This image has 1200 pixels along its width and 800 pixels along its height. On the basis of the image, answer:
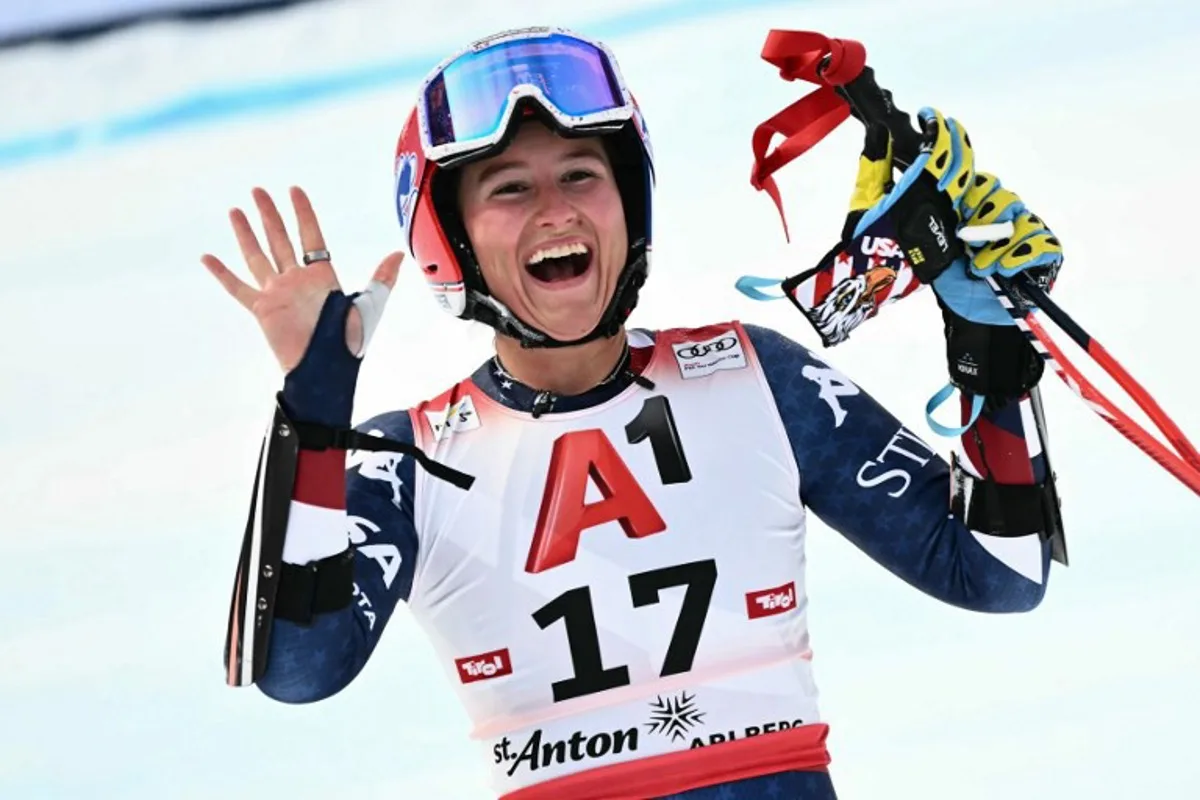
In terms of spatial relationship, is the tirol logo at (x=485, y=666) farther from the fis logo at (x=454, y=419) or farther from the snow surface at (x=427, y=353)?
the snow surface at (x=427, y=353)

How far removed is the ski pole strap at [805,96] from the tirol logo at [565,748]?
87cm

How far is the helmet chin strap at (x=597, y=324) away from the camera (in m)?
3.49

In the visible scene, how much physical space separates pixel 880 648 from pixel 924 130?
173 centimetres

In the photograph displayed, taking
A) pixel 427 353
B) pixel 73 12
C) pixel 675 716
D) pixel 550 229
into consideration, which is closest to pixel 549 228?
pixel 550 229

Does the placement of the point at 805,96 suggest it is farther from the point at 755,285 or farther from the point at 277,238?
the point at 277,238

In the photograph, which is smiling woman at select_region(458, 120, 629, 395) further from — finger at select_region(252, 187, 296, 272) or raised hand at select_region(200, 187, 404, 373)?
finger at select_region(252, 187, 296, 272)

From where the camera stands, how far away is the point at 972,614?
187 inches

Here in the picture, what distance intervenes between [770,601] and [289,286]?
94 cm

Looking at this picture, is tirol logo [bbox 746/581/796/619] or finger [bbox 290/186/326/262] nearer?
finger [bbox 290/186/326/262]

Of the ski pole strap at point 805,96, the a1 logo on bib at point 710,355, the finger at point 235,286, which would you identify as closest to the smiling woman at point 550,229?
the a1 logo on bib at point 710,355

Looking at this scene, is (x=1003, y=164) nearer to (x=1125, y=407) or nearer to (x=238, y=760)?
(x=1125, y=407)

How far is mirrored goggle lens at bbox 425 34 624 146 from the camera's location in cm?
343

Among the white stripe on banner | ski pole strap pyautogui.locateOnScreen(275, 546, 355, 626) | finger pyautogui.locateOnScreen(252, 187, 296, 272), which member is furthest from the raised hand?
the white stripe on banner

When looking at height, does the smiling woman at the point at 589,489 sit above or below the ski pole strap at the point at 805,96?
below
